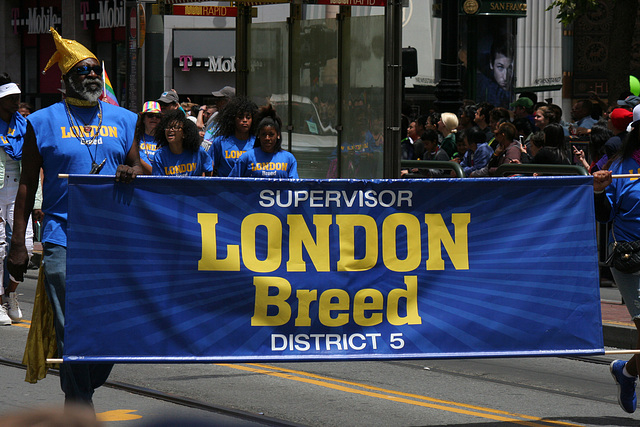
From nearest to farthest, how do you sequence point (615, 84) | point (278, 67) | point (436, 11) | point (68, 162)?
point (68, 162) < point (278, 67) < point (615, 84) < point (436, 11)

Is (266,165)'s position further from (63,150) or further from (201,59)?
(201,59)

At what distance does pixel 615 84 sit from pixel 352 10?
25.8 feet

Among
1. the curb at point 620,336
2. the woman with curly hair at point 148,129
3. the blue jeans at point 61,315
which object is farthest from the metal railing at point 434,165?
the blue jeans at point 61,315

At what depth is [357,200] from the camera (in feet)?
17.1

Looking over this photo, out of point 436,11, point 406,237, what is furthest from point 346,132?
point 436,11

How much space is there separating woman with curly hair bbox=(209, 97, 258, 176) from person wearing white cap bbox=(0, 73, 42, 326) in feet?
5.77

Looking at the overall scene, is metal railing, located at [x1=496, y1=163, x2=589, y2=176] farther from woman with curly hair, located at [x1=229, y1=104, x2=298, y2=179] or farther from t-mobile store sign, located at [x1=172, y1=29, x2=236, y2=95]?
t-mobile store sign, located at [x1=172, y1=29, x2=236, y2=95]

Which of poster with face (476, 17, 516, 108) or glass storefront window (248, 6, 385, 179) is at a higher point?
poster with face (476, 17, 516, 108)

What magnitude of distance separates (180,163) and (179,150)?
12 centimetres

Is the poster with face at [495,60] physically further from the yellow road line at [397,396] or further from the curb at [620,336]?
the yellow road line at [397,396]

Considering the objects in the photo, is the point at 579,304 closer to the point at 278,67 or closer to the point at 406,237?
the point at 406,237

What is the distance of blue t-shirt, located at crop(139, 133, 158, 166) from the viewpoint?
10.0 meters

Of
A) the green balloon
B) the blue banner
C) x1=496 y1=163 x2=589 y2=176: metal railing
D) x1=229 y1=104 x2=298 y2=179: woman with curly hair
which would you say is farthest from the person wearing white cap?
the green balloon

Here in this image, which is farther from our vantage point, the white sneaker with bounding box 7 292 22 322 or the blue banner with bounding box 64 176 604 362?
the white sneaker with bounding box 7 292 22 322
